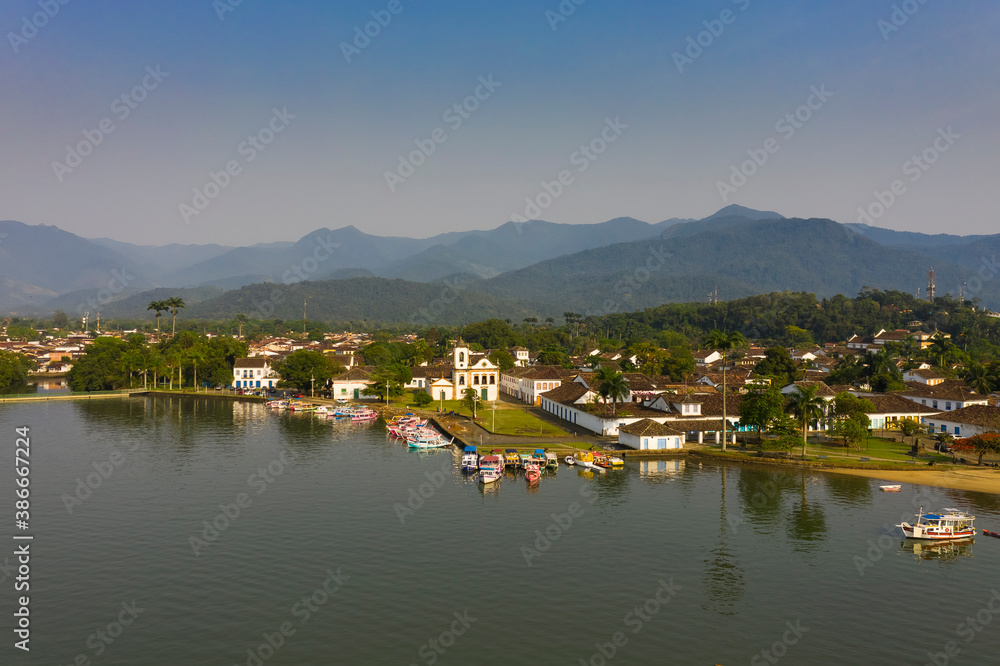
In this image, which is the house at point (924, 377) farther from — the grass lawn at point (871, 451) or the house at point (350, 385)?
the house at point (350, 385)

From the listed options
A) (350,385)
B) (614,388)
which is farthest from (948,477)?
(350,385)

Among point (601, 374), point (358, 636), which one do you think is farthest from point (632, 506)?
point (601, 374)

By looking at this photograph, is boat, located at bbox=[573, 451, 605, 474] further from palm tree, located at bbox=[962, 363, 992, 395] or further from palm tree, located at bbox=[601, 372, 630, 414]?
palm tree, located at bbox=[962, 363, 992, 395]

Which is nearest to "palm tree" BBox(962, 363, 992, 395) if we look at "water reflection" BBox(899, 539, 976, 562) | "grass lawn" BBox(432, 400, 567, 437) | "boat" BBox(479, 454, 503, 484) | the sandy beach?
the sandy beach

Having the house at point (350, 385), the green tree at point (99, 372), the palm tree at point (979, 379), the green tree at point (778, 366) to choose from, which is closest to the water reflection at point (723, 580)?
the palm tree at point (979, 379)

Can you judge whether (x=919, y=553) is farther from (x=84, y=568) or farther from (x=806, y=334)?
(x=806, y=334)

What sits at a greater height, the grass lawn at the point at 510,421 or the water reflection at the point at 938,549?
the grass lawn at the point at 510,421

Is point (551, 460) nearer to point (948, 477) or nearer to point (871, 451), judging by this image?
point (871, 451)
